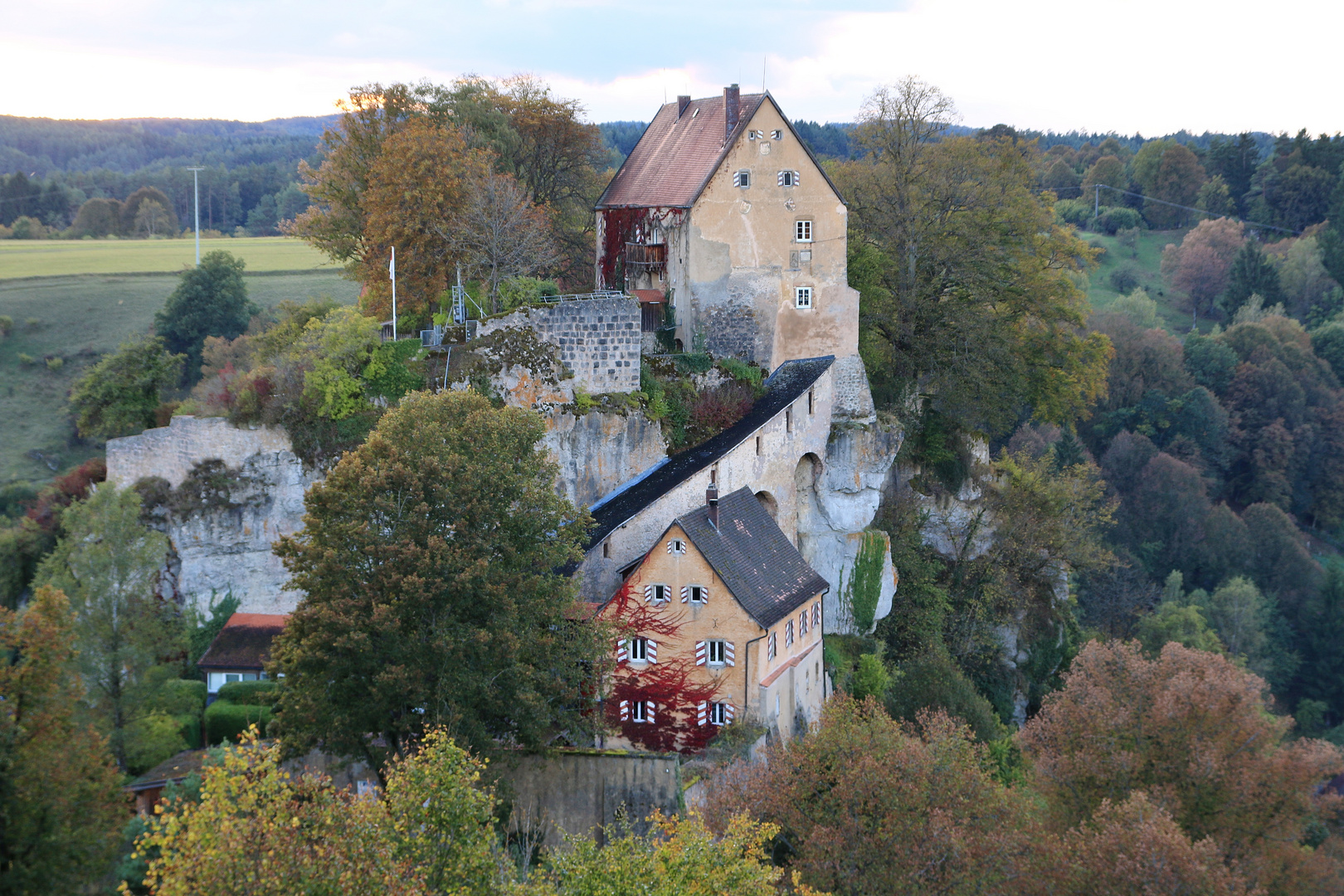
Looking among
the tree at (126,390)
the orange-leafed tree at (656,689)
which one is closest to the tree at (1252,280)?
the orange-leafed tree at (656,689)

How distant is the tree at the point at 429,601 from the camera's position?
2478 cm

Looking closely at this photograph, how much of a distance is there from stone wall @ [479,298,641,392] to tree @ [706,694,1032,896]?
40.7 ft

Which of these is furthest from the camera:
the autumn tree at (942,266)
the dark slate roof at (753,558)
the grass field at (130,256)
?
the grass field at (130,256)

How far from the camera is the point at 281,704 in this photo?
25531 mm

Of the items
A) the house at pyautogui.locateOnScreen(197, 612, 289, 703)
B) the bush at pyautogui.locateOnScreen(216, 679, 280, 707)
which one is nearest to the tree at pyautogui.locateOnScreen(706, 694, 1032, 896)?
the bush at pyautogui.locateOnScreen(216, 679, 280, 707)

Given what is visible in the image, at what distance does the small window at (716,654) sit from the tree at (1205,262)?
Answer: 9915 cm

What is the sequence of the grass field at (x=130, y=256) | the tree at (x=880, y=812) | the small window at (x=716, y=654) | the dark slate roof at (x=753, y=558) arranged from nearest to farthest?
the tree at (x=880, y=812), the small window at (x=716, y=654), the dark slate roof at (x=753, y=558), the grass field at (x=130, y=256)

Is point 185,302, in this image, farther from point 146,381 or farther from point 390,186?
point 390,186

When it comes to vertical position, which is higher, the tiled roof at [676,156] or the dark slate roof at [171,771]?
the tiled roof at [676,156]

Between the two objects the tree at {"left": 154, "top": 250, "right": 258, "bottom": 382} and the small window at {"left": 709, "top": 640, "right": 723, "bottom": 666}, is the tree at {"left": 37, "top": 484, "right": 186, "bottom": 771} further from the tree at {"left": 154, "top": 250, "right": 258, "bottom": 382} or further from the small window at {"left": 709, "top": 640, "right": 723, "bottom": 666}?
the tree at {"left": 154, "top": 250, "right": 258, "bottom": 382}

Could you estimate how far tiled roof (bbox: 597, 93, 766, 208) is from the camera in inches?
1532

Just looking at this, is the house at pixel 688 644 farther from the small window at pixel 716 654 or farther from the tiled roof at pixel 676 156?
the tiled roof at pixel 676 156

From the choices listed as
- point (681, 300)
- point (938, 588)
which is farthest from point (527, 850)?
point (938, 588)

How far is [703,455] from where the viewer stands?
3506cm
